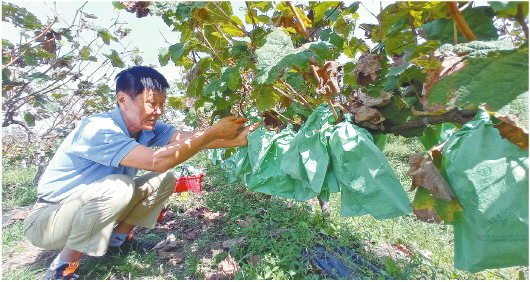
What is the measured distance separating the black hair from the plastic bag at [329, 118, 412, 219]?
1195 mm

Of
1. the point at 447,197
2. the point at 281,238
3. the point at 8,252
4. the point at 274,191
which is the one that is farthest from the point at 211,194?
the point at 447,197

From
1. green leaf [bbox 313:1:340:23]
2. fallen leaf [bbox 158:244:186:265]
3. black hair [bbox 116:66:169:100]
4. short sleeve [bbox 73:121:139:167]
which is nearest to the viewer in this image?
green leaf [bbox 313:1:340:23]

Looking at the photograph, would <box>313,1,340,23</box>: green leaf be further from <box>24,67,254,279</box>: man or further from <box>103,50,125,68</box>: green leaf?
<box>103,50,125,68</box>: green leaf

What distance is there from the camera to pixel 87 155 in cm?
191

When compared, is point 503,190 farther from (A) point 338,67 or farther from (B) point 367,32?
(B) point 367,32

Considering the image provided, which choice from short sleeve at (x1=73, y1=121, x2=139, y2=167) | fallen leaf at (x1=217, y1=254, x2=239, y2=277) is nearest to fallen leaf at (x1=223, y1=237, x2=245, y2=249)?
fallen leaf at (x1=217, y1=254, x2=239, y2=277)

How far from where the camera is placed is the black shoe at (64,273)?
1937 millimetres

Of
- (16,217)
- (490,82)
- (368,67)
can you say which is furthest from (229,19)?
(16,217)

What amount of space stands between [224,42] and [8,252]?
7.92ft

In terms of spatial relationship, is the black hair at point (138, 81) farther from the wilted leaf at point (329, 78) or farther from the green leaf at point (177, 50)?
the wilted leaf at point (329, 78)

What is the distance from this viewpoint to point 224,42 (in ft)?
5.94

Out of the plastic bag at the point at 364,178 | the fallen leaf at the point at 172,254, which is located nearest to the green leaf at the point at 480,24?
the plastic bag at the point at 364,178

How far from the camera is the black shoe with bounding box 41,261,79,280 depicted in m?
1.94

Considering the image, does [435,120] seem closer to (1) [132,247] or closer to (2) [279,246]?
(2) [279,246]
